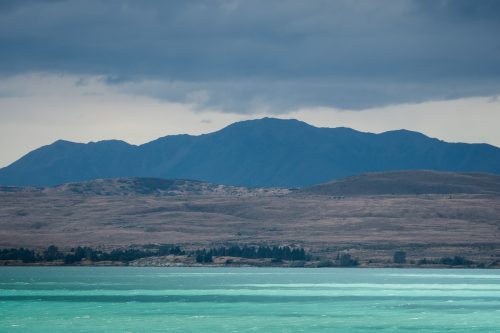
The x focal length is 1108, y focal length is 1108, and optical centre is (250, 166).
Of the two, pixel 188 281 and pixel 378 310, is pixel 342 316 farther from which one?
pixel 188 281

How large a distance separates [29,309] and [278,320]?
22.8 meters

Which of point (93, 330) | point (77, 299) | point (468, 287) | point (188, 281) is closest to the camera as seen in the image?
point (93, 330)

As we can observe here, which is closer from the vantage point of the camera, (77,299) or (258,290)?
(77,299)

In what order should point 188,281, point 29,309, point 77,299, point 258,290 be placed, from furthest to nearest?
point 188,281, point 258,290, point 77,299, point 29,309

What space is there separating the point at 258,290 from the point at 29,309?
34124 mm

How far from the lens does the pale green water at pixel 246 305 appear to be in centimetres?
8012

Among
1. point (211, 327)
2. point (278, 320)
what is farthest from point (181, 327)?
point (278, 320)

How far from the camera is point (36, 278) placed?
15125 centimetres

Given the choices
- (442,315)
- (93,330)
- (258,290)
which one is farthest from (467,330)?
(258,290)

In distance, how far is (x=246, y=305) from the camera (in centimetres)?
9944

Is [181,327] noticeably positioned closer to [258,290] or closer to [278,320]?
[278,320]

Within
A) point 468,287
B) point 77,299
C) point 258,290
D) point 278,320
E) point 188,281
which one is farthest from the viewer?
point 188,281

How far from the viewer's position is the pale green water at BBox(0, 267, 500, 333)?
80.1 meters

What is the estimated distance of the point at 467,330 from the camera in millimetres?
77875
